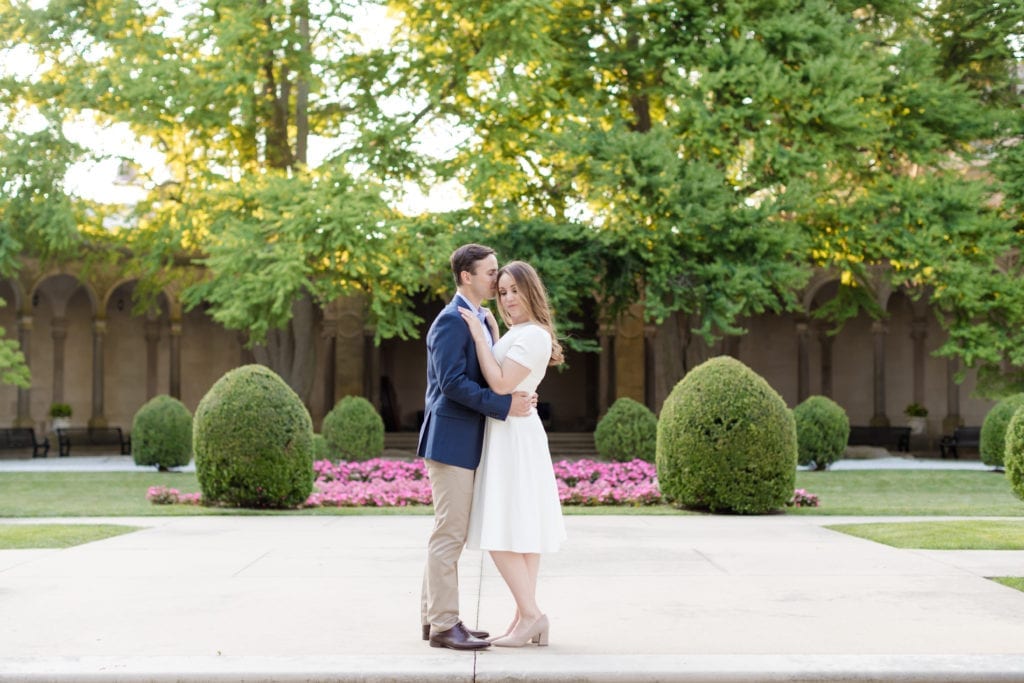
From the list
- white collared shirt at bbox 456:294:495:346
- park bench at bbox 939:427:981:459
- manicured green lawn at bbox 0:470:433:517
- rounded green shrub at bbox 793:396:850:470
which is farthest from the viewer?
park bench at bbox 939:427:981:459

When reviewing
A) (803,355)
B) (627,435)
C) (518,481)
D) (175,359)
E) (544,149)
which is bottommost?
(627,435)

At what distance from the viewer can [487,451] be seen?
6.18 metres

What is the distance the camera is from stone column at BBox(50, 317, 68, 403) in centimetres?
3400

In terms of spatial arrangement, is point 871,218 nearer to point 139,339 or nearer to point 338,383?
point 338,383

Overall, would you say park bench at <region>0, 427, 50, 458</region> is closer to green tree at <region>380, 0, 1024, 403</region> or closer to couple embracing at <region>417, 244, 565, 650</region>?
green tree at <region>380, 0, 1024, 403</region>

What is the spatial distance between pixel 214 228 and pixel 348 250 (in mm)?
2987

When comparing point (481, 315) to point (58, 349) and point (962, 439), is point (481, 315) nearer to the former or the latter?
point (962, 439)

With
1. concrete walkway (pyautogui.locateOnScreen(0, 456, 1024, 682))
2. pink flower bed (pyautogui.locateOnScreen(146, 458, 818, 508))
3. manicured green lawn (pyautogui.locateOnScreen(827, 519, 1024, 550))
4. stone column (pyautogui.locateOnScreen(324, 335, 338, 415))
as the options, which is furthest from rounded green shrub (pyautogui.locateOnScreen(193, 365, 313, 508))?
stone column (pyautogui.locateOnScreen(324, 335, 338, 415))

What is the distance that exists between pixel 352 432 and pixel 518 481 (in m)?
18.3

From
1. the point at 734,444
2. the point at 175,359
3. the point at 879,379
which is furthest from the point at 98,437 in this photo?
the point at 734,444

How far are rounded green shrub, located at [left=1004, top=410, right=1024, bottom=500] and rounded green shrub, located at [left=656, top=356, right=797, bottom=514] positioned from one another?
4376 mm

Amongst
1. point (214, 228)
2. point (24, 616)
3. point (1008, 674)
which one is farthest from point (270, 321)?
point (1008, 674)

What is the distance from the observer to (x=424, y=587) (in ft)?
20.5

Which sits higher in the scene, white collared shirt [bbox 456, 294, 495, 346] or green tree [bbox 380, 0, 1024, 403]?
green tree [bbox 380, 0, 1024, 403]
